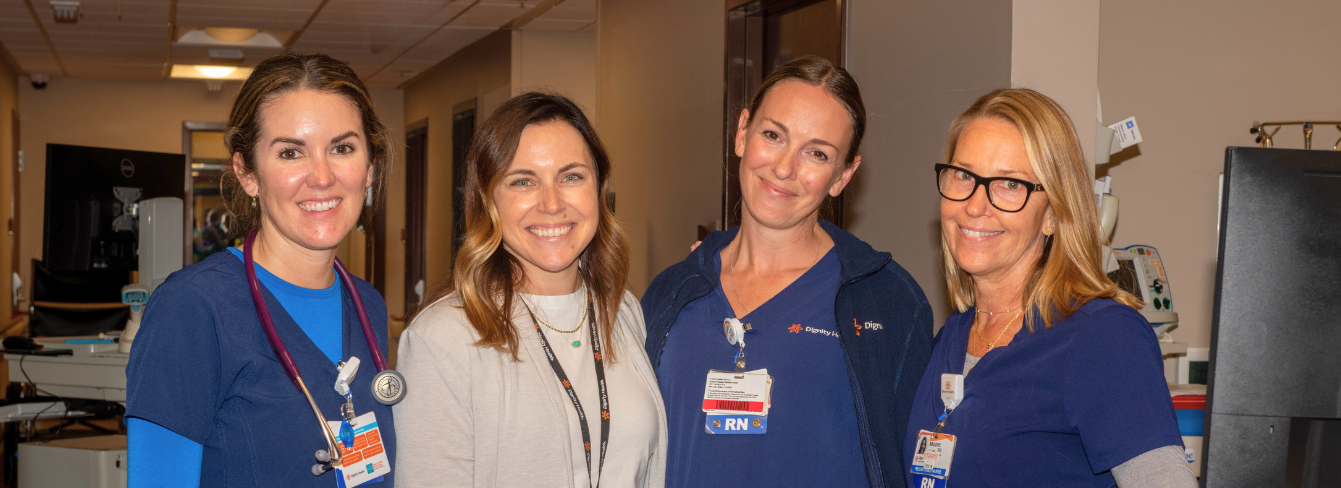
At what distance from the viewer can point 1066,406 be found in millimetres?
1477

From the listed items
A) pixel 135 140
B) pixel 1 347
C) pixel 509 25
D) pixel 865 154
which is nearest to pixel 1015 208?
pixel 865 154

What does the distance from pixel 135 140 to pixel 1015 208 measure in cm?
1223

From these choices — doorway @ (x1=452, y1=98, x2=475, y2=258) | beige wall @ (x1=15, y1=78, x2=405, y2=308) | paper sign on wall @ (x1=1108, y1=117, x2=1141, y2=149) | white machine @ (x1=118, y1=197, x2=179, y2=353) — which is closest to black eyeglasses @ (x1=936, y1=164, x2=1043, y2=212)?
paper sign on wall @ (x1=1108, y1=117, x2=1141, y2=149)

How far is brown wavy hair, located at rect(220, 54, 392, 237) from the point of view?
5.48 feet

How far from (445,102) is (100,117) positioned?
468cm

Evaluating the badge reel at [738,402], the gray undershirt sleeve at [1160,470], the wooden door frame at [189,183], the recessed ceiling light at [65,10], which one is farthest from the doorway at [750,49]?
the wooden door frame at [189,183]

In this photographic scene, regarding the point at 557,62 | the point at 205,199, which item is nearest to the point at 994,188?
the point at 557,62

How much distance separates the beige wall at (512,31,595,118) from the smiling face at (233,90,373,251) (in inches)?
250

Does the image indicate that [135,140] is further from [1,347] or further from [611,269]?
[611,269]

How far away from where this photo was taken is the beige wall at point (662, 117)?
4.73 m

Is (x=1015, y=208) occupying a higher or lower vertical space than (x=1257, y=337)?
higher

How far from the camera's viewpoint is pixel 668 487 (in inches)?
75.8

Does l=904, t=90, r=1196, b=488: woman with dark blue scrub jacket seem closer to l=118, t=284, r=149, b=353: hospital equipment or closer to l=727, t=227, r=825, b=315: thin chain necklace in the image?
l=727, t=227, r=825, b=315: thin chain necklace

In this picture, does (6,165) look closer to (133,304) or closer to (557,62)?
(557,62)
